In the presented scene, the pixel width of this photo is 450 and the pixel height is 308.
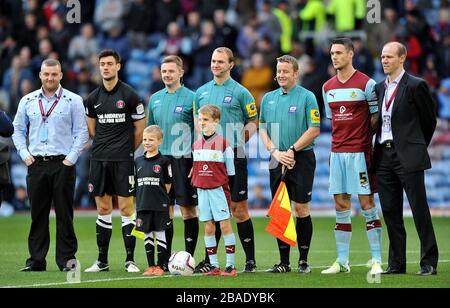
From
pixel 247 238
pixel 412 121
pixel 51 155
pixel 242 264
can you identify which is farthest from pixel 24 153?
pixel 412 121

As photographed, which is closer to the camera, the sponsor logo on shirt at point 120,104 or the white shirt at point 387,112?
the white shirt at point 387,112

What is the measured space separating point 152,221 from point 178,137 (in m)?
1.22

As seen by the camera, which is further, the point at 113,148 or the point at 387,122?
the point at 113,148

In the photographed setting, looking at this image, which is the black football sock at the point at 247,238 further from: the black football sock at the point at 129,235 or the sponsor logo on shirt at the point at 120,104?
the sponsor logo on shirt at the point at 120,104

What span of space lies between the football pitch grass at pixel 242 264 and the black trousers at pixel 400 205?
266 mm

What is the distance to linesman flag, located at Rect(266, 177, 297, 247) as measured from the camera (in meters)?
13.2

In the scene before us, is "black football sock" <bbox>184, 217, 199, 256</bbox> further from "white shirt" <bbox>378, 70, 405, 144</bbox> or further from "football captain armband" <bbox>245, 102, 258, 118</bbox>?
"white shirt" <bbox>378, 70, 405, 144</bbox>

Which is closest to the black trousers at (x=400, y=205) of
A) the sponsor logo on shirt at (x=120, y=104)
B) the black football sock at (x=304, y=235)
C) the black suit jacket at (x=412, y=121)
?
the black suit jacket at (x=412, y=121)

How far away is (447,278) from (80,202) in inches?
535

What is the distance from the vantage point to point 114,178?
46.0 feet

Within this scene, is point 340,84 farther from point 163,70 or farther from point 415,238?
point 415,238

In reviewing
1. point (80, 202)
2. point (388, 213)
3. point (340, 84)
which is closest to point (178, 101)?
point (340, 84)

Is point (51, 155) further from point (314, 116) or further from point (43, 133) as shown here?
point (314, 116)

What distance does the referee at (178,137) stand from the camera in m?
13.9
